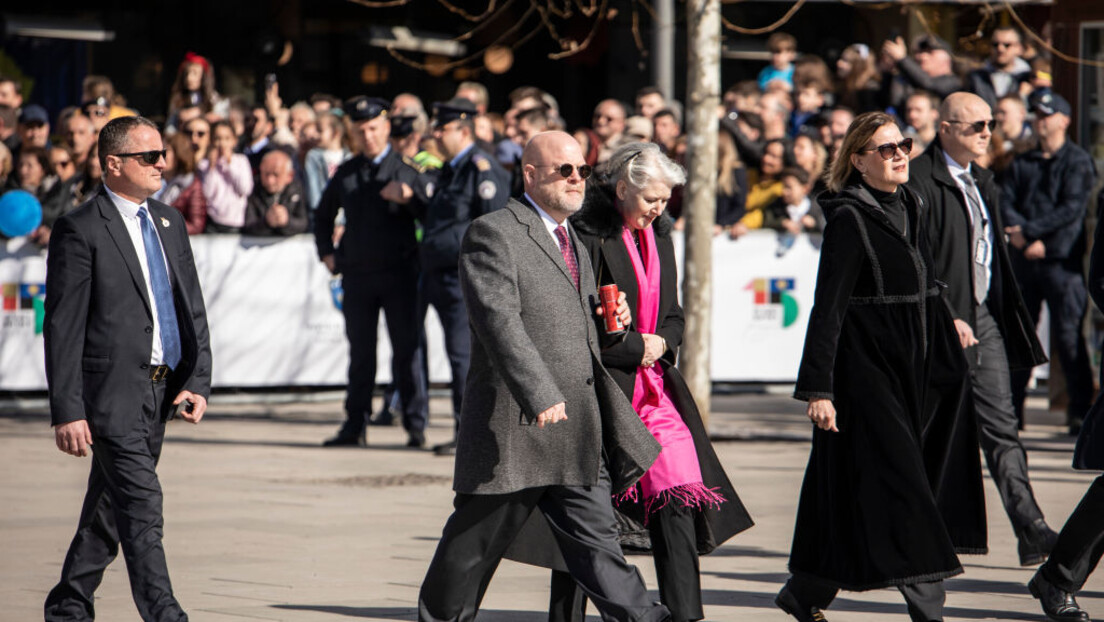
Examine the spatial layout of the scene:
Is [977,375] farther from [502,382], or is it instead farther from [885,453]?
[502,382]

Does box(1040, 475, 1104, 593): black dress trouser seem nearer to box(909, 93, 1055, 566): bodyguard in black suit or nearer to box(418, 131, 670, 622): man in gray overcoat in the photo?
box(909, 93, 1055, 566): bodyguard in black suit

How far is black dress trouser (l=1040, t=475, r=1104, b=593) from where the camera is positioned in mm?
6992

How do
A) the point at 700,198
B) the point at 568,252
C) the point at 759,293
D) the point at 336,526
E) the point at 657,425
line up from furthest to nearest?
1. the point at 759,293
2. the point at 700,198
3. the point at 336,526
4. the point at 657,425
5. the point at 568,252

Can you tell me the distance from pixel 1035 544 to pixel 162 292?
3.69 metres

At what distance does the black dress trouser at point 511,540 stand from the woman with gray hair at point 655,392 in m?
0.37

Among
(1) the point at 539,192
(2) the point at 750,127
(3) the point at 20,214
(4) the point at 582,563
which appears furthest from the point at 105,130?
(2) the point at 750,127

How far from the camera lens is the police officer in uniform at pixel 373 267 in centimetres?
1248

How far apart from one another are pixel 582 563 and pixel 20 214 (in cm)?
930

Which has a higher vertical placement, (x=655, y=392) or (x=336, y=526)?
(x=655, y=392)

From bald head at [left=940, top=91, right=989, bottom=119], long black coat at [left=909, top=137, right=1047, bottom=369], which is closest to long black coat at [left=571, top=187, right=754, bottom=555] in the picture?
long black coat at [left=909, top=137, right=1047, bottom=369]

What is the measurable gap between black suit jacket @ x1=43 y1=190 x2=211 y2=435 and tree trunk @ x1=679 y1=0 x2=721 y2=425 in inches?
246

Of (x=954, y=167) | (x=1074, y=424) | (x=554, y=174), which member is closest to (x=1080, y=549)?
(x=954, y=167)

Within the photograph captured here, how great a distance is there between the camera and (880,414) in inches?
261

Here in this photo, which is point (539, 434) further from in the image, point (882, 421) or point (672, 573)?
point (882, 421)
